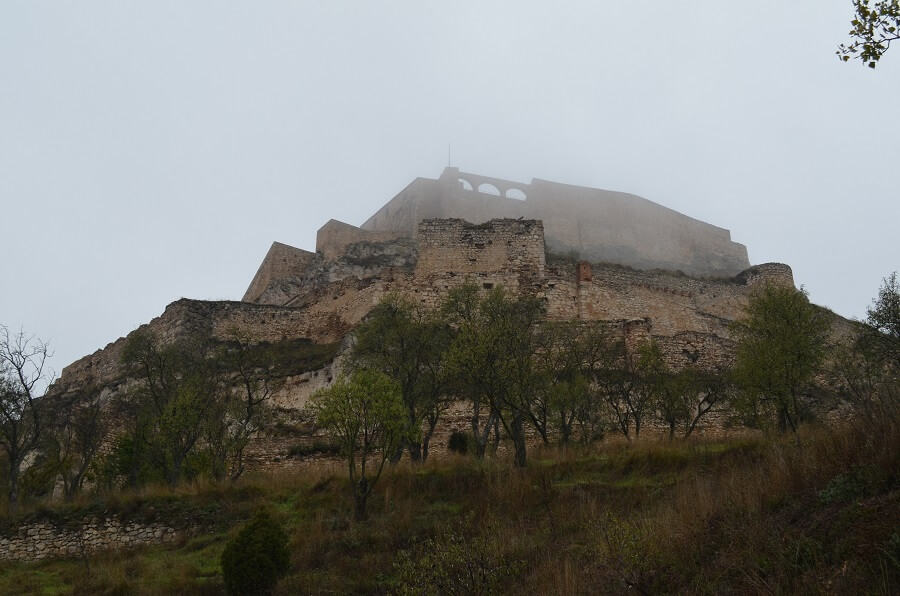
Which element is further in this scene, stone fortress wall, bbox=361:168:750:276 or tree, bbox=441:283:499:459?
stone fortress wall, bbox=361:168:750:276

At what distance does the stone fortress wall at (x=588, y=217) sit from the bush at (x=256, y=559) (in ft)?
155

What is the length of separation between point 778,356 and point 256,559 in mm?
12571

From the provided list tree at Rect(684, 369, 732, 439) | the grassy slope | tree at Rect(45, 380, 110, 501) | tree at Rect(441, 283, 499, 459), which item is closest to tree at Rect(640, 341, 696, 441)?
tree at Rect(684, 369, 732, 439)

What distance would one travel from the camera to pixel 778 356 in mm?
18359

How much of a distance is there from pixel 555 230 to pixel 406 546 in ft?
167

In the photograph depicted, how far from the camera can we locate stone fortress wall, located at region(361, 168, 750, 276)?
6084cm

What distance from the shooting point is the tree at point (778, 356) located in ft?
59.6

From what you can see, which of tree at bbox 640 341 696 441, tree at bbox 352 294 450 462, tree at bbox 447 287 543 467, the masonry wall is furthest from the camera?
the masonry wall

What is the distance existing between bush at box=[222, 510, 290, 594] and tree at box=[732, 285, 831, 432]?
10.9m

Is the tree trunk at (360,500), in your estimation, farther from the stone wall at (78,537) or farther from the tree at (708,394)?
the tree at (708,394)

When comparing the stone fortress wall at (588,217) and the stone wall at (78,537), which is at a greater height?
the stone fortress wall at (588,217)

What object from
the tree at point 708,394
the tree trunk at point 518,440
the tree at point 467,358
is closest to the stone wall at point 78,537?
the tree at point 467,358

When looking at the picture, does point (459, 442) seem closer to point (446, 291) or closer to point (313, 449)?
point (313, 449)

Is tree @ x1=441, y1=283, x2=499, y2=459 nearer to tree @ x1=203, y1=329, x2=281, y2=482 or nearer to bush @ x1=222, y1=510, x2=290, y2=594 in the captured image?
tree @ x1=203, y1=329, x2=281, y2=482
